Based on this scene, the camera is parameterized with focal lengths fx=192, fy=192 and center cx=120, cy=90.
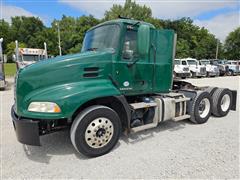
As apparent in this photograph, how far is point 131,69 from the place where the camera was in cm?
401

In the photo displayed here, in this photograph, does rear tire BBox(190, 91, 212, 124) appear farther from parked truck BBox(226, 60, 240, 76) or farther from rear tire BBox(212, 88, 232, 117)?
parked truck BBox(226, 60, 240, 76)

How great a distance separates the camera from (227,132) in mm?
4531

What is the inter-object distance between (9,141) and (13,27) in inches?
3254

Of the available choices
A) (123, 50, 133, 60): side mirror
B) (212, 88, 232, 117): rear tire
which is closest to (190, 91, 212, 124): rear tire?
(212, 88, 232, 117): rear tire

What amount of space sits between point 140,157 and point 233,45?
6224cm

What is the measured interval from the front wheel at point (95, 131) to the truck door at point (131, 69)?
0.74 metres

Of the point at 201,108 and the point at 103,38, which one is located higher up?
the point at 103,38

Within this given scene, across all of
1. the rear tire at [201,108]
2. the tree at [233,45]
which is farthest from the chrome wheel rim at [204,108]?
the tree at [233,45]

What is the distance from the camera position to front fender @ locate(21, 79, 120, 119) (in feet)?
9.93

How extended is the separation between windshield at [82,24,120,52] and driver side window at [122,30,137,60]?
0.21m

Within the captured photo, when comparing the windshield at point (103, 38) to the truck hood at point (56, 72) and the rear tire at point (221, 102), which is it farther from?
the rear tire at point (221, 102)

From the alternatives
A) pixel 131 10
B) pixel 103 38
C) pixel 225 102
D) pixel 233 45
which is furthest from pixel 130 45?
pixel 233 45

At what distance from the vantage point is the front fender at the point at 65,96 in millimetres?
3027

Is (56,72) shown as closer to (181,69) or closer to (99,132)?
(99,132)
